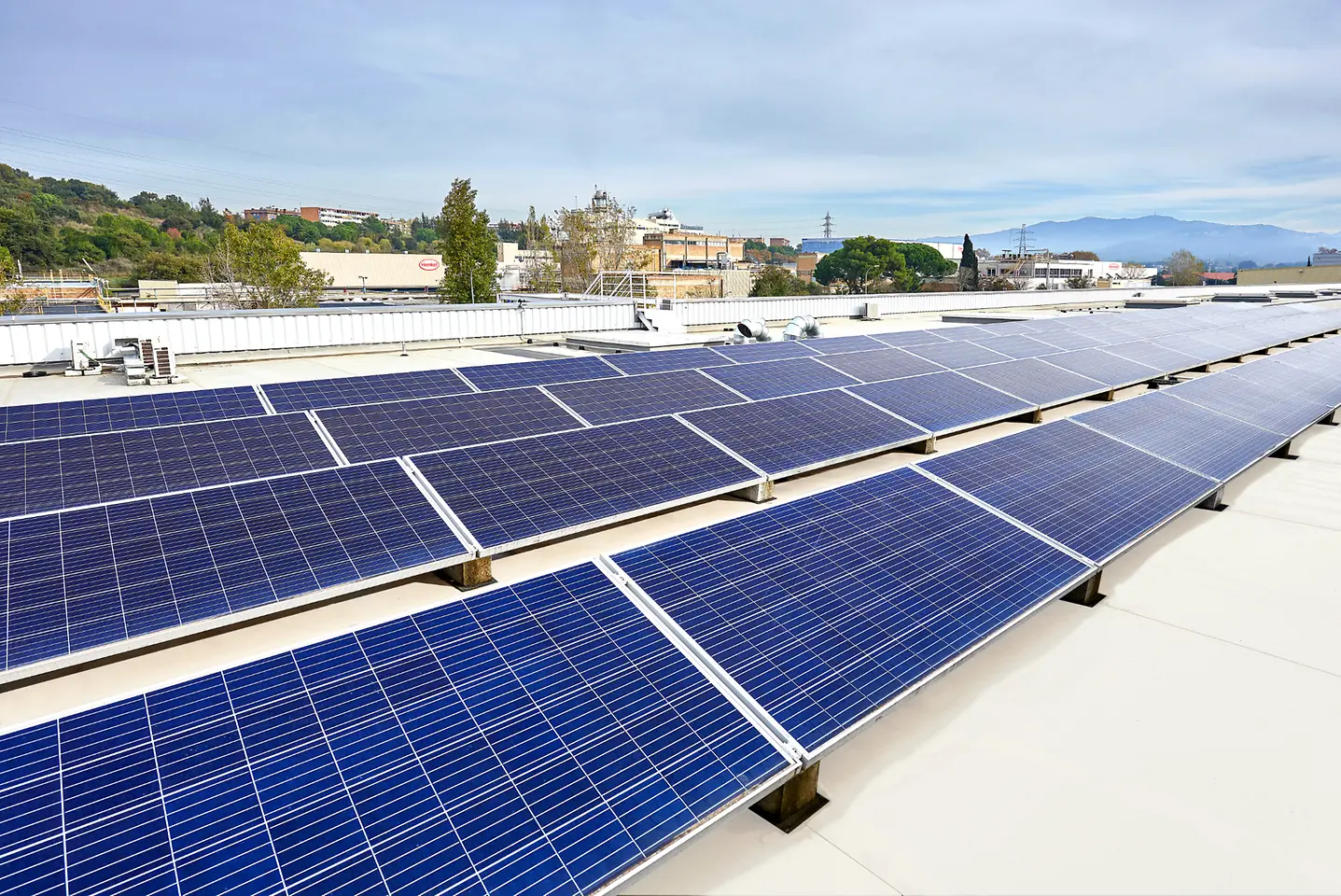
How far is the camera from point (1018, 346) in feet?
75.9

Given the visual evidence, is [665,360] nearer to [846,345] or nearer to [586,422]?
[586,422]

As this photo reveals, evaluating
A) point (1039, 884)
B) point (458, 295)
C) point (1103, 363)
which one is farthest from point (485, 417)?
point (458, 295)

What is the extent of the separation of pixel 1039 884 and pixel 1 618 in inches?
343

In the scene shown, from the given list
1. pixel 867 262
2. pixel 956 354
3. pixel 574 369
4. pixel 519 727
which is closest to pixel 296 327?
pixel 574 369

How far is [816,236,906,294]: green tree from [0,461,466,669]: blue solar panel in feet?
397

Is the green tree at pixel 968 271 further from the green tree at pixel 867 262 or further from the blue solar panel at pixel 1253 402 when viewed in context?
the blue solar panel at pixel 1253 402

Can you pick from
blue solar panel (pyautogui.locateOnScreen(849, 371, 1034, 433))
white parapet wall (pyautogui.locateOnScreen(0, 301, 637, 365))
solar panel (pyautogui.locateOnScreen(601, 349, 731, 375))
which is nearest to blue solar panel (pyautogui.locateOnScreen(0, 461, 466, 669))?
solar panel (pyautogui.locateOnScreen(601, 349, 731, 375))

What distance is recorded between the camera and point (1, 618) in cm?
598

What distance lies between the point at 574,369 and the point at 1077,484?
1040 centimetres

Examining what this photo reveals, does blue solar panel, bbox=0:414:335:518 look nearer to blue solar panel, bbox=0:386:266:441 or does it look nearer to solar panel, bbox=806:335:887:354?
blue solar panel, bbox=0:386:266:441

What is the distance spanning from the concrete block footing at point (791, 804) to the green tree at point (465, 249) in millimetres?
47300

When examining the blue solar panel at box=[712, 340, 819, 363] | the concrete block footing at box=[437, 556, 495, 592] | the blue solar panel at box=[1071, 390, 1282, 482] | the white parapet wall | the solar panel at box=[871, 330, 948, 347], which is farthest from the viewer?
the solar panel at box=[871, 330, 948, 347]

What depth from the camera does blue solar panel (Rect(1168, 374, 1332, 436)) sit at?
17156 millimetres

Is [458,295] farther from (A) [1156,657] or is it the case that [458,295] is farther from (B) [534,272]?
(A) [1156,657]
